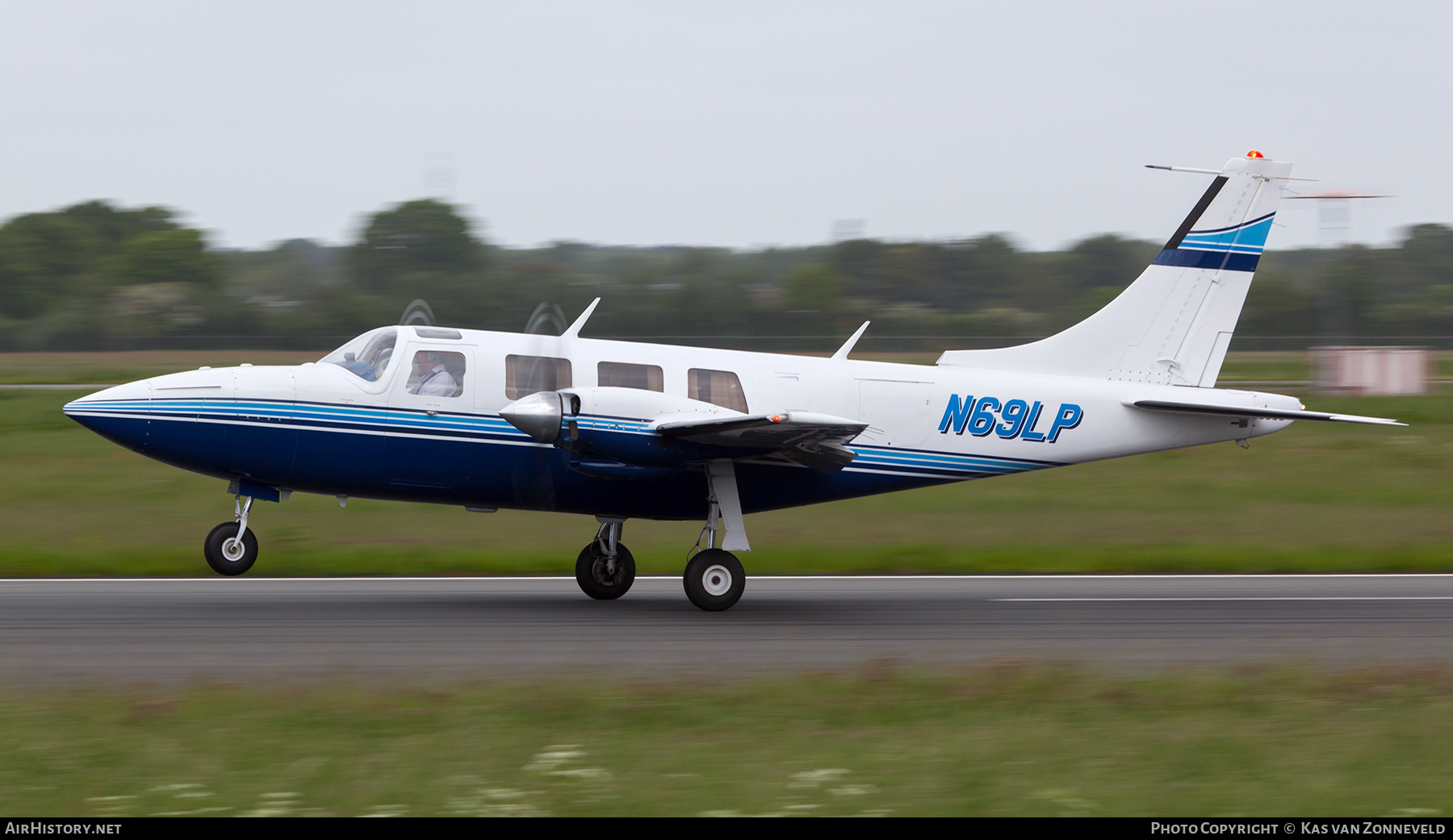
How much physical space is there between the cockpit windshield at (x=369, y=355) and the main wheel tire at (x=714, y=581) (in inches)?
138

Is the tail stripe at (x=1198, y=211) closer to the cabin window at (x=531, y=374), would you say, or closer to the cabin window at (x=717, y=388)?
the cabin window at (x=717, y=388)

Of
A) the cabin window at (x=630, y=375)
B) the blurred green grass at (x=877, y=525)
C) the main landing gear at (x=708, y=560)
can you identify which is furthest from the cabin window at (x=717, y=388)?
the blurred green grass at (x=877, y=525)

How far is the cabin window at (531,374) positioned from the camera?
468 inches

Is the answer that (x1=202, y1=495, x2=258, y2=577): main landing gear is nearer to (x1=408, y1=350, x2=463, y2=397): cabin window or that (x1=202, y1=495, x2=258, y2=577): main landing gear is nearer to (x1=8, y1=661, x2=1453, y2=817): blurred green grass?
(x1=408, y1=350, x2=463, y2=397): cabin window

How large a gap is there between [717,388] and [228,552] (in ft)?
16.1

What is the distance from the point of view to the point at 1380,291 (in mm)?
53406

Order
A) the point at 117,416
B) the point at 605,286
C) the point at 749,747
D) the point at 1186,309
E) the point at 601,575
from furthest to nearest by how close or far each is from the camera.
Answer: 1. the point at 605,286
2. the point at 1186,309
3. the point at 601,575
4. the point at 117,416
5. the point at 749,747

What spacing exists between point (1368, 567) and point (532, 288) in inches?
642

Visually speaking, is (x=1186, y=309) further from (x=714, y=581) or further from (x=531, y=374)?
(x=531, y=374)

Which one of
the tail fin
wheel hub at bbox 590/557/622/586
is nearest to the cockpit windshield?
wheel hub at bbox 590/557/622/586

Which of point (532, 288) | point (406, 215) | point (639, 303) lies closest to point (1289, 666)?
point (532, 288)

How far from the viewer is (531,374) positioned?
1192cm

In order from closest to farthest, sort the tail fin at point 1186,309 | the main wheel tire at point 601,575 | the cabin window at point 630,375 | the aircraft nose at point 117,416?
1. the aircraft nose at point 117,416
2. the cabin window at point 630,375
3. the main wheel tire at point 601,575
4. the tail fin at point 1186,309

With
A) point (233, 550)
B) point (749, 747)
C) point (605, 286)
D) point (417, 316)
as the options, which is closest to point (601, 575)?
point (417, 316)
